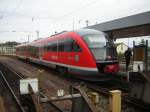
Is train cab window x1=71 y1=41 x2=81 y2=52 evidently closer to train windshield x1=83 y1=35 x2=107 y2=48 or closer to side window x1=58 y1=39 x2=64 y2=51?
train windshield x1=83 y1=35 x2=107 y2=48

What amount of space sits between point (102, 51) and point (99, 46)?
0.30 meters

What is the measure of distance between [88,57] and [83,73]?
92 cm

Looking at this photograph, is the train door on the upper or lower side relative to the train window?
lower

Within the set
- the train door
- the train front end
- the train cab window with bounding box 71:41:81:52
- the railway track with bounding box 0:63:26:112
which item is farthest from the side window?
the railway track with bounding box 0:63:26:112

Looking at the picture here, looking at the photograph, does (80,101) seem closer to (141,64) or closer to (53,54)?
(141,64)

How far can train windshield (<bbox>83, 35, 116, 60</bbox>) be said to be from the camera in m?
11.5

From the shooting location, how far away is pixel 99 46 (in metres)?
11.7

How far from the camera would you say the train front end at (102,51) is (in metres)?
11.2

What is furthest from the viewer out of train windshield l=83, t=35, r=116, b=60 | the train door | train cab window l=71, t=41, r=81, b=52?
train cab window l=71, t=41, r=81, b=52

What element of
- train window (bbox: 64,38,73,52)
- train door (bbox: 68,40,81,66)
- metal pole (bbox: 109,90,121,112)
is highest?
train window (bbox: 64,38,73,52)

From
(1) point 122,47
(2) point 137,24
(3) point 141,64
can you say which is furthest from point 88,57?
(1) point 122,47

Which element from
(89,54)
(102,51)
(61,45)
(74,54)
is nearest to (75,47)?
(74,54)

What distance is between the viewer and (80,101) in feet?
20.4

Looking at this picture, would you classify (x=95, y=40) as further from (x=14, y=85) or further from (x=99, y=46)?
(x=14, y=85)
